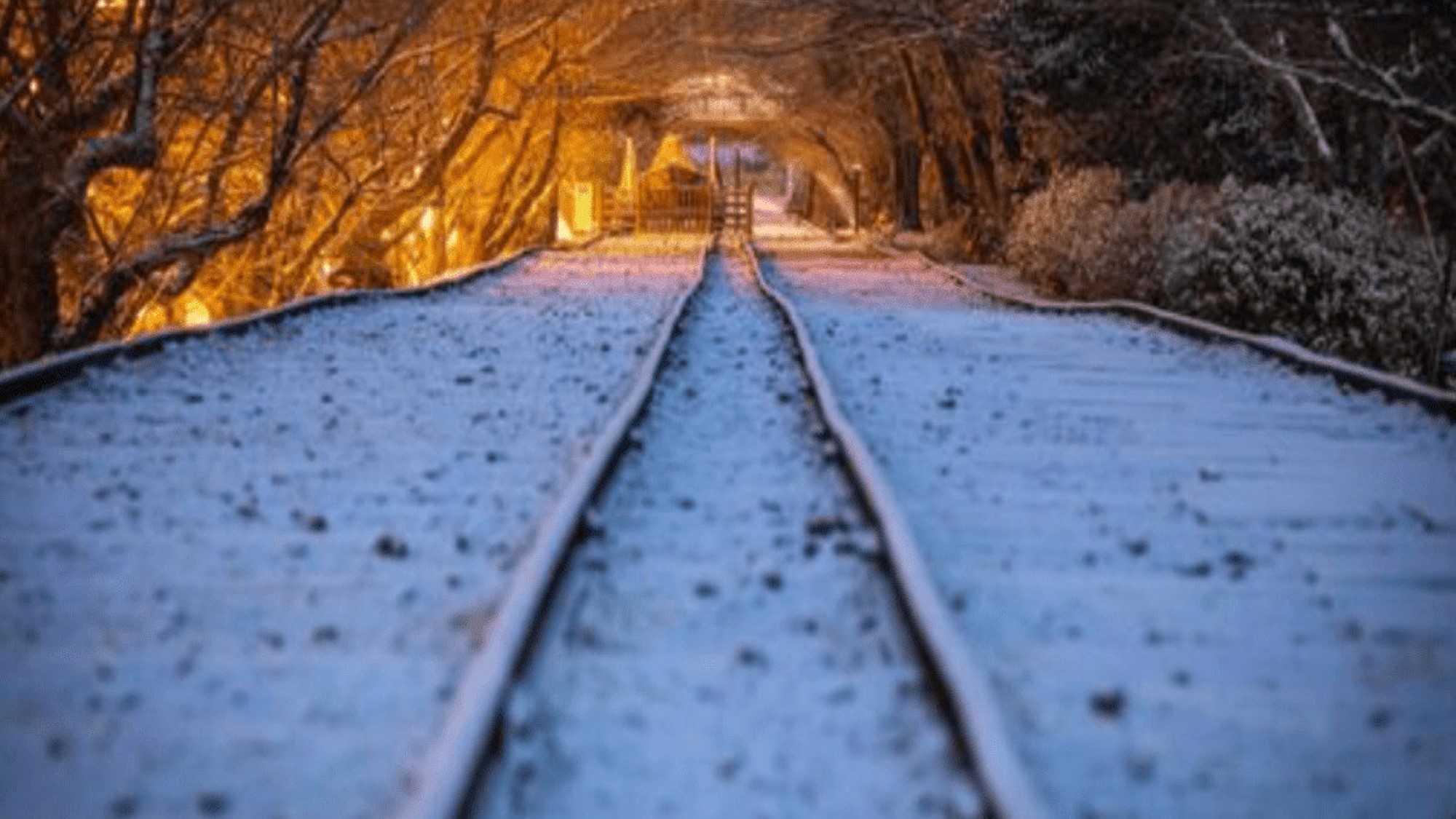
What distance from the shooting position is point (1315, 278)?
13062 mm

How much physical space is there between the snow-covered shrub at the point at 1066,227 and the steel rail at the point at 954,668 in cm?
1249

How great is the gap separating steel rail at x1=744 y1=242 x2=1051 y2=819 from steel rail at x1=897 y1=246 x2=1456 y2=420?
12.7 ft

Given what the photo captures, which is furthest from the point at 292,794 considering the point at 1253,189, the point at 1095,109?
the point at 1095,109

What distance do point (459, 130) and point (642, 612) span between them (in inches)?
821

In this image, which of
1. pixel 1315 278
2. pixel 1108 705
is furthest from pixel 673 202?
pixel 1108 705

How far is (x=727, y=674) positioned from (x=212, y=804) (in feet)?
4.33

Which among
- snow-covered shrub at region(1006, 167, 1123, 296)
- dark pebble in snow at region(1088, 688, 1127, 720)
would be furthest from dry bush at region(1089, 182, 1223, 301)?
dark pebble in snow at region(1088, 688, 1127, 720)

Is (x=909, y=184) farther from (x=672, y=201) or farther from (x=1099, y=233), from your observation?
(x=1099, y=233)

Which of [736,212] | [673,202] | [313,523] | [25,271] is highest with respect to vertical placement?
[25,271]

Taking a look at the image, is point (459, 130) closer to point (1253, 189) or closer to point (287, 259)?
point (287, 259)

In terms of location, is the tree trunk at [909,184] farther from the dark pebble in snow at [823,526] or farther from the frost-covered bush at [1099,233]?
the dark pebble in snow at [823,526]

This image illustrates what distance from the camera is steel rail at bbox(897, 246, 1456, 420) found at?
24.8 ft

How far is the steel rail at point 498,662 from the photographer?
272 centimetres

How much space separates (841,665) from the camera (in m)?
3.64
